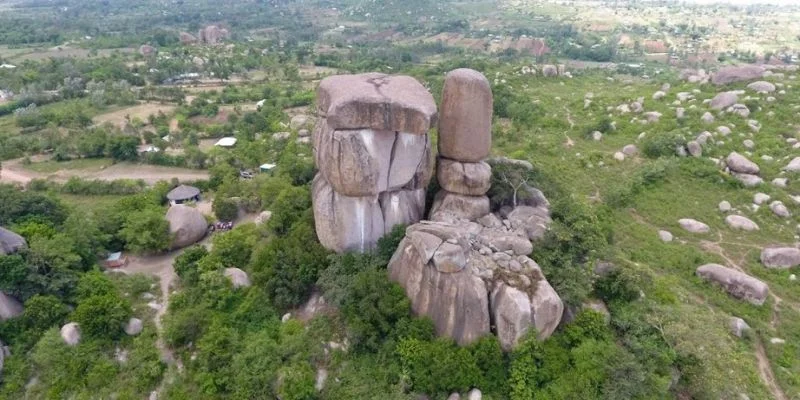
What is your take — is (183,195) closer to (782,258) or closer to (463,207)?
(463,207)

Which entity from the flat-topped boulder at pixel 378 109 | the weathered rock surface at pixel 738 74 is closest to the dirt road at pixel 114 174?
the flat-topped boulder at pixel 378 109

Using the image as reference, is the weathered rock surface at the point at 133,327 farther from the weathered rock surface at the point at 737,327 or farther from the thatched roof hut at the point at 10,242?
the weathered rock surface at the point at 737,327

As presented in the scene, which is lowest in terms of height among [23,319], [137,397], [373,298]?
[137,397]

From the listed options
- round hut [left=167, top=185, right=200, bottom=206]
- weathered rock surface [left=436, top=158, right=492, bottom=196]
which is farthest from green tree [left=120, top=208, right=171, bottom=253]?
weathered rock surface [left=436, top=158, right=492, bottom=196]

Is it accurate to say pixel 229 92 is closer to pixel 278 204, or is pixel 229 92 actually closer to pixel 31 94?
pixel 31 94

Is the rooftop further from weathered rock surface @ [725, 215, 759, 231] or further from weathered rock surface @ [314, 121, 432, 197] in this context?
weathered rock surface @ [725, 215, 759, 231]

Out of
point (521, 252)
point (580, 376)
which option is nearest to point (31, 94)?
point (521, 252)

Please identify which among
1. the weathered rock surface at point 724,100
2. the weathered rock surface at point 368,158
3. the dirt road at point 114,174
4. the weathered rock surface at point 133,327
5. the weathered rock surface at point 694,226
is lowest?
the dirt road at point 114,174
